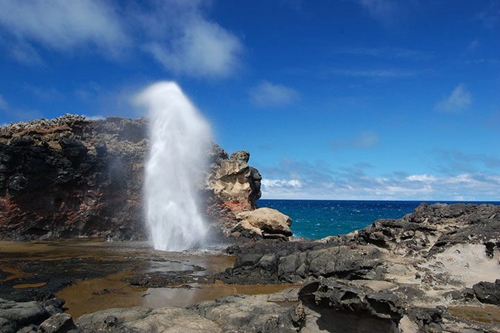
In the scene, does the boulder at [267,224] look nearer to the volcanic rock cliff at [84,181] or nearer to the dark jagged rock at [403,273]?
the volcanic rock cliff at [84,181]

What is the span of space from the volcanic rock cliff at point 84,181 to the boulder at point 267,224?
17.7 ft

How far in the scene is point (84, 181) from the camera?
3475 cm

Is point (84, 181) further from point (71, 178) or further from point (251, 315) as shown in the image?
point (251, 315)

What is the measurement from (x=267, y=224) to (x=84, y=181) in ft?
58.2

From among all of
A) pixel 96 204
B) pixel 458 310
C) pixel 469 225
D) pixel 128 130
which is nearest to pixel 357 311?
pixel 458 310

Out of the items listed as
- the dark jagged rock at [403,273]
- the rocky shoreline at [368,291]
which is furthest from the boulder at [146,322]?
the dark jagged rock at [403,273]

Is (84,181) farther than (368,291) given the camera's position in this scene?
Yes

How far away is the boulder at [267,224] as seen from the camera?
31.1 m

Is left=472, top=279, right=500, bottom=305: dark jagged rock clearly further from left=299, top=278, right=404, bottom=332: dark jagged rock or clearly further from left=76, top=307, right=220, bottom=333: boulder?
left=76, top=307, right=220, bottom=333: boulder

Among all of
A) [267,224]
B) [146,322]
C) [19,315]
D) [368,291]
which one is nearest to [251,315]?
[146,322]

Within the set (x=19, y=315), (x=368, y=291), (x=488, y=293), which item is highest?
(x=368, y=291)

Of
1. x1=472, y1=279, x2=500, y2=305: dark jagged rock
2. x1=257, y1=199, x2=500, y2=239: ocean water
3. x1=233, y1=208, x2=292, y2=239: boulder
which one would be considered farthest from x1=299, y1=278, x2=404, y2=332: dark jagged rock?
x1=257, y1=199, x2=500, y2=239: ocean water

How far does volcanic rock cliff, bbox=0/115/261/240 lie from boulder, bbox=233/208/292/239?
17.7ft

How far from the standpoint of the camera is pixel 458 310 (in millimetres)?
11578
